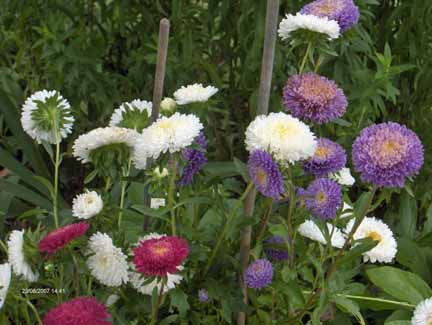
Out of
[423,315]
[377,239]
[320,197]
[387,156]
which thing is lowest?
[423,315]

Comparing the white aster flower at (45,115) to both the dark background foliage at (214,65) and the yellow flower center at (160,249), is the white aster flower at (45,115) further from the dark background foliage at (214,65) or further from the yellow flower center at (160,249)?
the dark background foliage at (214,65)

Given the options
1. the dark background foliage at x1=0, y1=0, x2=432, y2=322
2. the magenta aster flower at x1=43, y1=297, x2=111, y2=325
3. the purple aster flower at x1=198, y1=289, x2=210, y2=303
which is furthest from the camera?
the dark background foliage at x1=0, y1=0, x2=432, y2=322

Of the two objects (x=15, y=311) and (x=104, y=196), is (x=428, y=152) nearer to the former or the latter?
(x=104, y=196)

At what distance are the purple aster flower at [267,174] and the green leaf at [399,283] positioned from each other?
729mm

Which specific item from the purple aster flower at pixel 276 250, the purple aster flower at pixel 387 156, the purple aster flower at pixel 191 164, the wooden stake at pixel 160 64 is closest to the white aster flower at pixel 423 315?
the purple aster flower at pixel 276 250

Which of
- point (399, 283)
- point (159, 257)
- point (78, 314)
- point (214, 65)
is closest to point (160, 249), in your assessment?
point (159, 257)

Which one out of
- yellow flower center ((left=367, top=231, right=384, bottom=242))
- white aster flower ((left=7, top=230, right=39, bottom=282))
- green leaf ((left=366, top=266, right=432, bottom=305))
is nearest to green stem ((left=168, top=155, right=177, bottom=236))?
white aster flower ((left=7, top=230, right=39, bottom=282))

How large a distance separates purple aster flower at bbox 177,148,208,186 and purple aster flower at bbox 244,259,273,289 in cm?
18

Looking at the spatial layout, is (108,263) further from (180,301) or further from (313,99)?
(313,99)

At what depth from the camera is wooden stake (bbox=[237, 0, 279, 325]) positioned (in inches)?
48.1

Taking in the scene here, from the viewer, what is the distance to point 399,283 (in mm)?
1762

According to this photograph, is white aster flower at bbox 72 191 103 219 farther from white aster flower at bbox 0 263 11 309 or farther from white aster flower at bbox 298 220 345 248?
white aster flower at bbox 298 220 345 248

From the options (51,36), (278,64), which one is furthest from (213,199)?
(51,36)

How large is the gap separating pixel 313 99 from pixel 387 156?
168 mm
